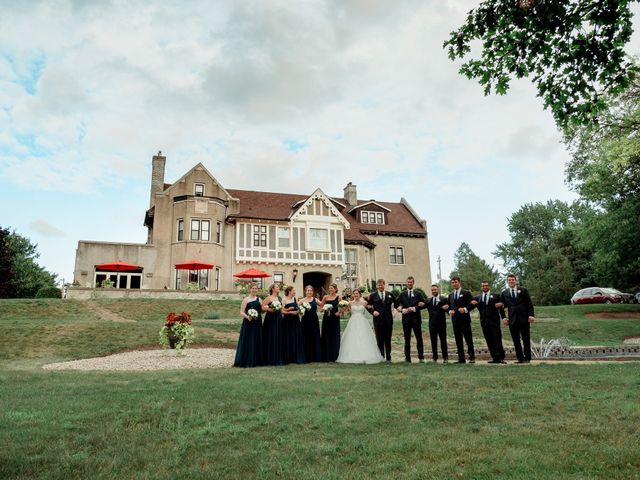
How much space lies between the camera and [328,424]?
5832mm

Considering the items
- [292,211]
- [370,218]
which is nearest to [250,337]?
[292,211]

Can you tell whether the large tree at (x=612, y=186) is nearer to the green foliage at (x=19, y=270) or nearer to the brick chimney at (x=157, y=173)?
the brick chimney at (x=157, y=173)

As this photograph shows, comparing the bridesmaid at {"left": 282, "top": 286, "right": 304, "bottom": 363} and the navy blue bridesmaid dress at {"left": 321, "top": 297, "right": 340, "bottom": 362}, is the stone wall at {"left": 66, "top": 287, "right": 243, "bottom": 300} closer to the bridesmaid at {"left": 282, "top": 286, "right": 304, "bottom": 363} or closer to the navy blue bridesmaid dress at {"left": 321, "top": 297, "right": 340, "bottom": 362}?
the bridesmaid at {"left": 282, "top": 286, "right": 304, "bottom": 363}

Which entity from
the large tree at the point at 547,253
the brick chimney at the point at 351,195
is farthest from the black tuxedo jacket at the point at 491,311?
the large tree at the point at 547,253

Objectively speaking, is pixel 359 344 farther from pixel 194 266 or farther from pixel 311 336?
pixel 194 266

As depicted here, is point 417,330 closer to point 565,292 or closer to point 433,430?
point 433,430

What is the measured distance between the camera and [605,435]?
516 cm

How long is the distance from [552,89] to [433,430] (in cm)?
572

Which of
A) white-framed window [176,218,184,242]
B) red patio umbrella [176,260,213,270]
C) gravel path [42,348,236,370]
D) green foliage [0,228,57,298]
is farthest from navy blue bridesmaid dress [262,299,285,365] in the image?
green foliage [0,228,57,298]

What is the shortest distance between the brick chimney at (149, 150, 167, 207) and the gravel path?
25.6 m

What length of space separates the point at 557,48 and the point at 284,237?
34.4 meters

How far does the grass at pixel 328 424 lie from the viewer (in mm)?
4434

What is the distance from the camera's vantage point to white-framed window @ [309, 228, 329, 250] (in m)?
41.8

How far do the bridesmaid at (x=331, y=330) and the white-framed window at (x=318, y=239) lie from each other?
2750cm
